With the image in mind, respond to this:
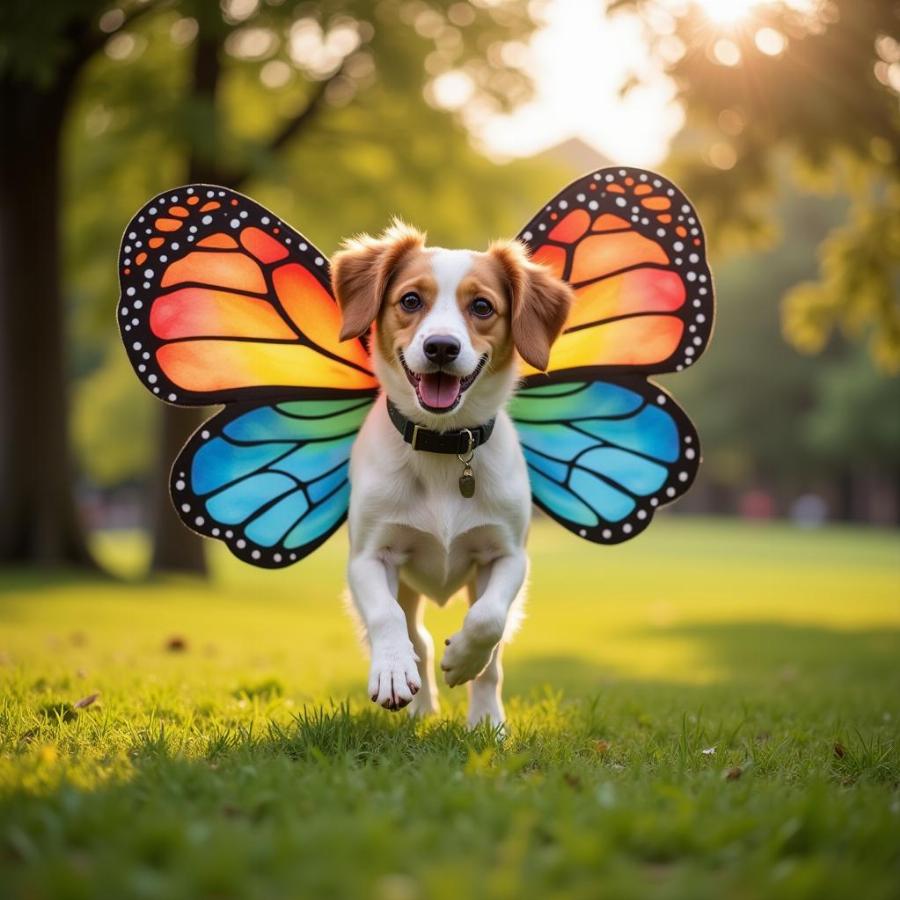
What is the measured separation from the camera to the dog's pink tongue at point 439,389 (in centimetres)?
397

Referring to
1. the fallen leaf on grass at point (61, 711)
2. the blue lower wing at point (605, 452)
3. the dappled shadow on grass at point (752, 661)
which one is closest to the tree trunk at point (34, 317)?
the dappled shadow on grass at point (752, 661)

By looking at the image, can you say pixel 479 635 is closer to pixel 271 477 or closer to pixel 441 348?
pixel 441 348

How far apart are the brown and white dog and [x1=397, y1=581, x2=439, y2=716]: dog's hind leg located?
1.15 feet

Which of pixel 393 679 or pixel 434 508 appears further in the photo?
pixel 434 508

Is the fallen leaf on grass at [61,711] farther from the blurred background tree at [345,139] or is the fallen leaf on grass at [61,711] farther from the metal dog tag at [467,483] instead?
the blurred background tree at [345,139]

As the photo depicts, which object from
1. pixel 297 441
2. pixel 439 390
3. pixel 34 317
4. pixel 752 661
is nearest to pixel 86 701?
pixel 297 441

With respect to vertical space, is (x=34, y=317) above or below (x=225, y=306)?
above

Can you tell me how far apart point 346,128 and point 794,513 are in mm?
40833

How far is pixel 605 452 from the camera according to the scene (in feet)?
16.5

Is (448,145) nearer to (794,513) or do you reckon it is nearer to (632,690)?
(632,690)

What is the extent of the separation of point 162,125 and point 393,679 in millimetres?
11035

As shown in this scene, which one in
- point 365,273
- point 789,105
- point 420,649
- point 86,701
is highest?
point 789,105

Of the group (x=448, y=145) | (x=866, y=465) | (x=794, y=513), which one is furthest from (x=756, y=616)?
(x=794, y=513)

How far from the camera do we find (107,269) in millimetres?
16781
